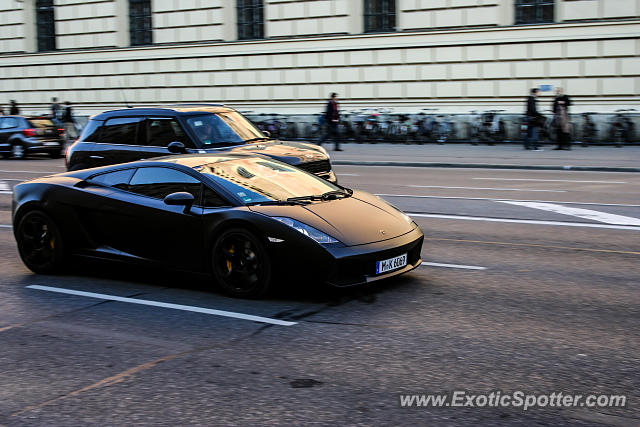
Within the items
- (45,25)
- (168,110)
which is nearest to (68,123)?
(45,25)

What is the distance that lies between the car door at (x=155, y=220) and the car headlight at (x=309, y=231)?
2.98 ft

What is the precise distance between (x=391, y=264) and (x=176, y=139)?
6273 mm

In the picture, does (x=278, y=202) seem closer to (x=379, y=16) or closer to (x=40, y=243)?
(x=40, y=243)

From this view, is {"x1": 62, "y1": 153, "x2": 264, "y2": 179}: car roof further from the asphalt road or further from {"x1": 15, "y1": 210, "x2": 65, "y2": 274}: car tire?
the asphalt road

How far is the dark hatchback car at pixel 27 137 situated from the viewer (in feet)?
84.4

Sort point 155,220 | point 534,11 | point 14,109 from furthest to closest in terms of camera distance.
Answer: point 14,109 < point 534,11 < point 155,220

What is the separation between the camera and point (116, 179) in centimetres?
793

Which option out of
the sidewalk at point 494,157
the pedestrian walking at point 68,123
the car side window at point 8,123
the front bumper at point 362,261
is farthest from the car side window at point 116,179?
the pedestrian walking at point 68,123

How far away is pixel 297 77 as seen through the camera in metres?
30.2

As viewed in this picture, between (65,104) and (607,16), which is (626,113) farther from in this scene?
(65,104)

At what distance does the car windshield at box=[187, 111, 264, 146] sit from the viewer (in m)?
12.3

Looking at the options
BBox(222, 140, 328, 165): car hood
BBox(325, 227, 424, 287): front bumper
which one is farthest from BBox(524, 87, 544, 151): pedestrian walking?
BBox(325, 227, 424, 287): front bumper

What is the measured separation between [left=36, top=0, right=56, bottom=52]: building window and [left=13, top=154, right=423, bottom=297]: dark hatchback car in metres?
31.2

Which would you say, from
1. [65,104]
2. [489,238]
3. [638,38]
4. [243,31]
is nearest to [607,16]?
[638,38]
